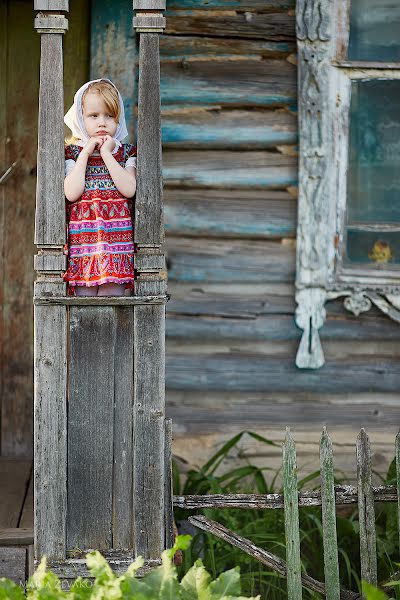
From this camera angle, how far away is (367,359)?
207 inches

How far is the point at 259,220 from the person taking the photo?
5188 mm

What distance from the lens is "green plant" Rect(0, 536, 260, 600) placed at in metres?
2.85

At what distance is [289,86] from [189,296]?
127 cm

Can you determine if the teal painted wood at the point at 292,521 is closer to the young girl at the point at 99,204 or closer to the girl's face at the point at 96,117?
the young girl at the point at 99,204

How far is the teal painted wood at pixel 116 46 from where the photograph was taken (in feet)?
16.1

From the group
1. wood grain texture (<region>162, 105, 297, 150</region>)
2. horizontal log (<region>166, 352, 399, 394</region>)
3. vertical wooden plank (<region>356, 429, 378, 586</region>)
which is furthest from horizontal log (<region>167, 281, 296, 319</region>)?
vertical wooden plank (<region>356, 429, 378, 586</region>)

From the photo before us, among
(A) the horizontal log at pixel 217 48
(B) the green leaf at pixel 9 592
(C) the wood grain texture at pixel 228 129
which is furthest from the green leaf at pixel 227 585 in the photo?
(A) the horizontal log at pixel 217 48

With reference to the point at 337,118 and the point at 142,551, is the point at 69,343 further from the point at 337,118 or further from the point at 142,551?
the point at 337,118

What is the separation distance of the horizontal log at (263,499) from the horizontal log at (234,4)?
8.50 feet

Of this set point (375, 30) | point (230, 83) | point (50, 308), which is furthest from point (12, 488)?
point (375, 30)

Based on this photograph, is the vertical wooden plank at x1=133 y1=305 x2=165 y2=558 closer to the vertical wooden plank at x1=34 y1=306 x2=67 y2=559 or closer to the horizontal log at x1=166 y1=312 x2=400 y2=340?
the vertical wooden plank at x1=34 y1=306 x2=67 y2=559

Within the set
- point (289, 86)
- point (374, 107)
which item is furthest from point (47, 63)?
point (374, 107)

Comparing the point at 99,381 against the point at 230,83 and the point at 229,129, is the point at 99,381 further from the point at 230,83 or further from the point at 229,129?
the point at 230,83

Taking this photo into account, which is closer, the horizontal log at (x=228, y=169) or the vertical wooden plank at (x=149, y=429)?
the vertical wooden plank at (x=149, y=429)
